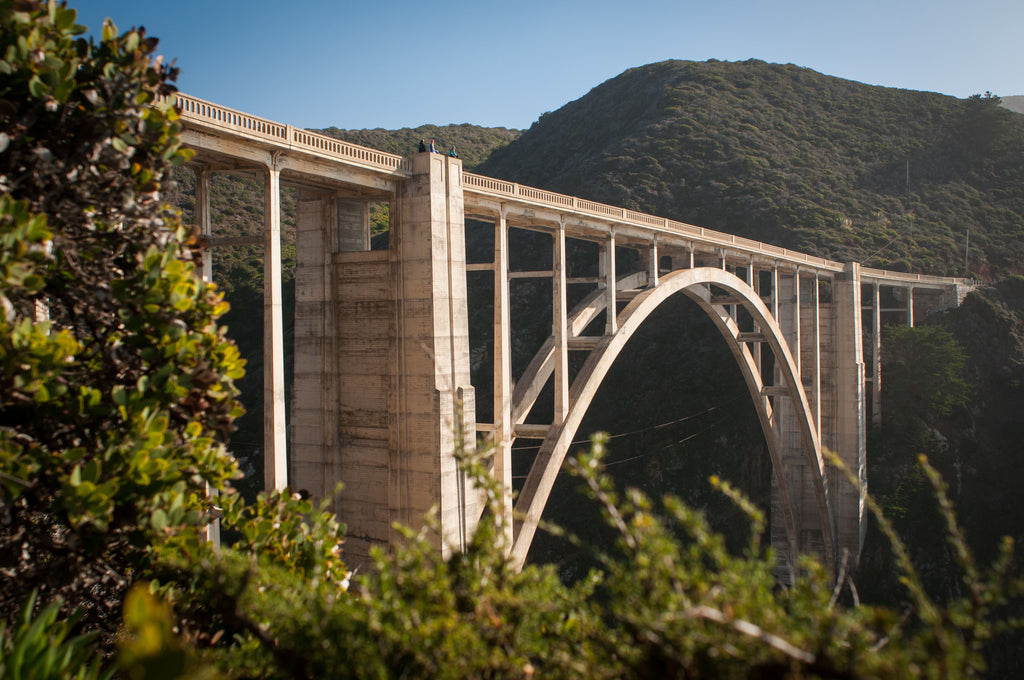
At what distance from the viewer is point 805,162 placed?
5666 centimetres

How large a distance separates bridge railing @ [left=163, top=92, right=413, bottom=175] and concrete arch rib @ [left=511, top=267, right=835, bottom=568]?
229 inches

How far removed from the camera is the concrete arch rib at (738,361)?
1494cm

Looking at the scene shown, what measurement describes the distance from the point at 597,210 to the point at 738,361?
10.7 m

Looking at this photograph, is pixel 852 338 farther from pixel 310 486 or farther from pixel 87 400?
pixel 87 400

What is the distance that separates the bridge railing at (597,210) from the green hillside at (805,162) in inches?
868

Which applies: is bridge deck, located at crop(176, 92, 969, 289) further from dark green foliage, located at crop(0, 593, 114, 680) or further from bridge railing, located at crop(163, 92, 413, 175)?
dark green foliage, located at crop(0, 593, 114, 680)

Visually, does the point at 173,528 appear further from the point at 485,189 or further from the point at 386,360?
the point at 485,189

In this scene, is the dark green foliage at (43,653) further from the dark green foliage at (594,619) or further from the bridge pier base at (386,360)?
the bridge pier base at (386,360)

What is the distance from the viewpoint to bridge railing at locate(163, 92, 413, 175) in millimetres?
8906

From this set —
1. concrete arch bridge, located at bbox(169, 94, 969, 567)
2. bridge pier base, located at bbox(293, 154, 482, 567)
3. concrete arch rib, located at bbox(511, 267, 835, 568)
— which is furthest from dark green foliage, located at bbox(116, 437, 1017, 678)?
bridge pier base, located at bbox(293, 154, 482, 567)

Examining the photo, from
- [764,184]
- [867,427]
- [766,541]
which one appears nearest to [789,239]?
[764,184]

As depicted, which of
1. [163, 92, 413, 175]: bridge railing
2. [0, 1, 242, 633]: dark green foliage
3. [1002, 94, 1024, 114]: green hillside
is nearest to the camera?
[0, 1, 242, 633]: dark green foliage

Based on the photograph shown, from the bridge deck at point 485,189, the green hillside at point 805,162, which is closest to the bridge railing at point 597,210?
the bridge deck at point 485,189

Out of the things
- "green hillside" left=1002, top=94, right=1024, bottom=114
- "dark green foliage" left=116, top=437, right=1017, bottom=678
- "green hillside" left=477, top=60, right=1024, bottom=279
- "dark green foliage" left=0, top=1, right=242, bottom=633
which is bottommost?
"dark green foliage" left=116, top=437, right=1017, bottom=678
